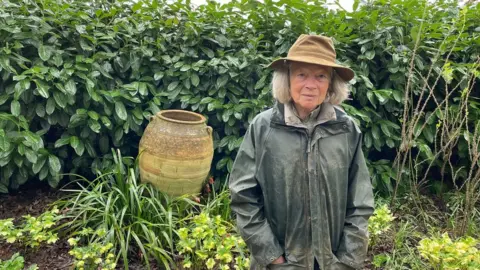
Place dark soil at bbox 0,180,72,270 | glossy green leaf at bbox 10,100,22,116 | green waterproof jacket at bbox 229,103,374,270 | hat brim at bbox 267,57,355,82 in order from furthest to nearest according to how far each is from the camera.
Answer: glossy green leaf at bbox 10,100,22,116, dark soil at bbox 0,180,72,270, green waterproof jacket at bbox 229,103,374,270, hat brim at bbox 267,57,355,82

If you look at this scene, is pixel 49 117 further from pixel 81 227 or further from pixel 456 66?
pixel 456 66

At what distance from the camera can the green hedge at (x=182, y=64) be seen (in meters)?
3.78

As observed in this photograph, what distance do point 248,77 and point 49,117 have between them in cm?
186

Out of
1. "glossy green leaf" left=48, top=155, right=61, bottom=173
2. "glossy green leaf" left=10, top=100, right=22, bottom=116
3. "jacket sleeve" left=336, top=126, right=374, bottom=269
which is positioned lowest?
"glossy green leaf" left=48, top=155, right=61, bottom=173

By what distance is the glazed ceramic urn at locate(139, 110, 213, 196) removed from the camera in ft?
12.0

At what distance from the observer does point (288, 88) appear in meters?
1.96

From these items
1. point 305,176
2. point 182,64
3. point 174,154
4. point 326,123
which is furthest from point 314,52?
point 182,64

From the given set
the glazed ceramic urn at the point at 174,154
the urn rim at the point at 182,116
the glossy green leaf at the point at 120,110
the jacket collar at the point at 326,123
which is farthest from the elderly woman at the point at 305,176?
the glossy green leaf at the point at 120,110

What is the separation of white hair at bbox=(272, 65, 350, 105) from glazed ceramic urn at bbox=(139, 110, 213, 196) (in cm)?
182

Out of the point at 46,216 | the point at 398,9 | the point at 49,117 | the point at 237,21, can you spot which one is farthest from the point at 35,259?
the point at 398,9

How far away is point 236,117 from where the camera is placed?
393 centimetres

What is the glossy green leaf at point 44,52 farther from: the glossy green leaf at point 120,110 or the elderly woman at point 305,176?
the elderly woman at point 305,176

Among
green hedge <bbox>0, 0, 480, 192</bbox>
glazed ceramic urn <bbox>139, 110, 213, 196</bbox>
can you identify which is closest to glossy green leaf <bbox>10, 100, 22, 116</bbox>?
green hedge <bbox>0, 0, 480, 192</bbox>

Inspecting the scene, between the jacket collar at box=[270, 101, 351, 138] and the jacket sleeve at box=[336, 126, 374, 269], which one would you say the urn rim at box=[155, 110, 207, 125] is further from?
the jacket sleeve at box=[336, 126, 374, 269]
